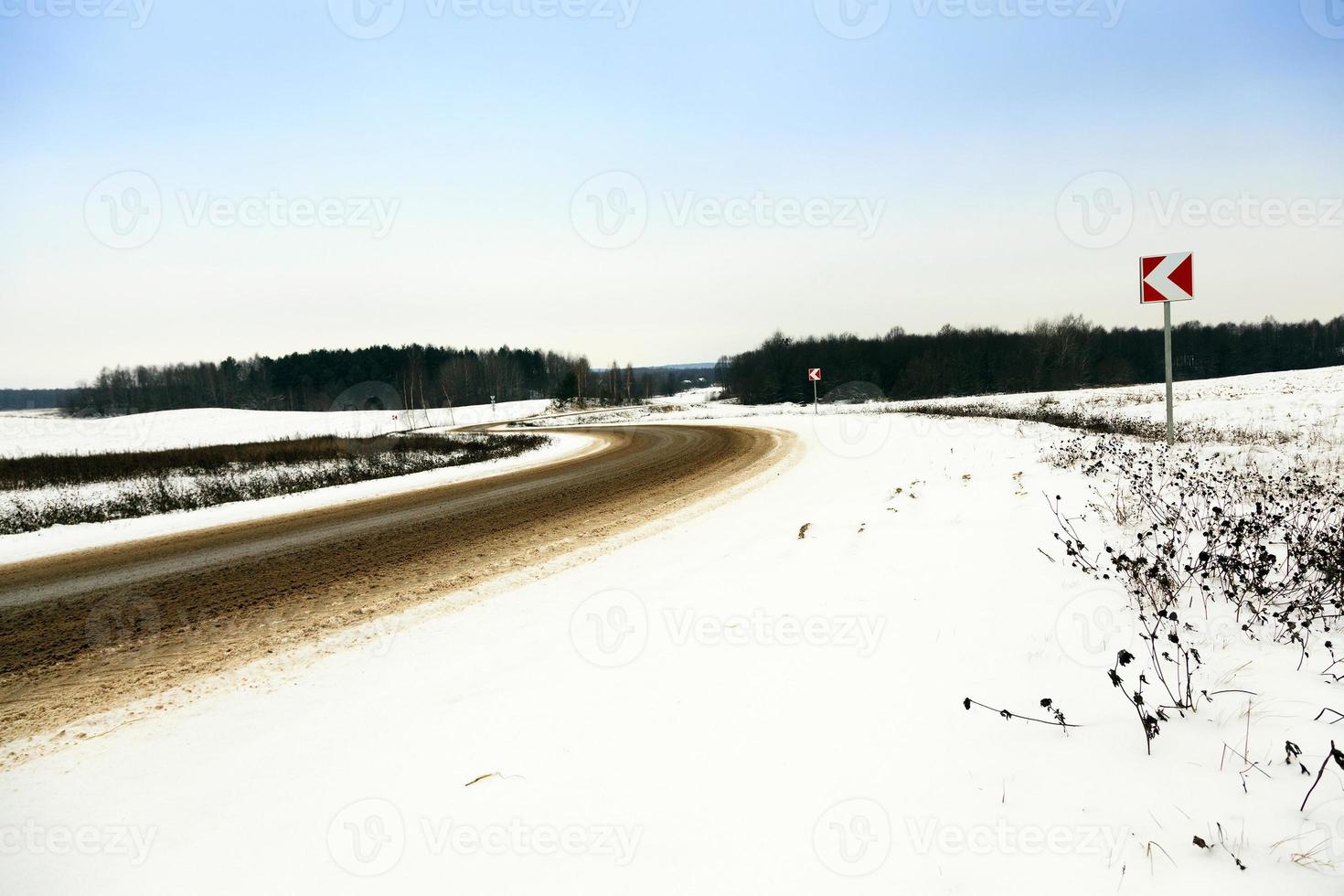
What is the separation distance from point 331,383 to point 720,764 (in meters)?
120

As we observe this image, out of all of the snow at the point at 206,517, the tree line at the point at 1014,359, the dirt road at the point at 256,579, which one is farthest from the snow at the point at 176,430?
the tree line at the point at 1014,359

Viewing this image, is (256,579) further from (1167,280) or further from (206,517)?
(1167,280)

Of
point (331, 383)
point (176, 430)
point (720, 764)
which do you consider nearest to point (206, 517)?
point (720, 764)

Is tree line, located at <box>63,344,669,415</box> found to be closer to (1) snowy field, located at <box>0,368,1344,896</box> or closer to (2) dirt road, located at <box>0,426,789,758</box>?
(2) dirt road, located at <box>0,426,789,758</box>

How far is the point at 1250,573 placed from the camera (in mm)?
4602

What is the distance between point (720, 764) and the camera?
3023 mm

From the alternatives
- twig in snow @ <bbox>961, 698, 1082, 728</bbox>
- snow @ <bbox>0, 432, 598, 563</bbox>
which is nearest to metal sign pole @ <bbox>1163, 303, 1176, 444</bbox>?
twig in snow @ <bbox>961, 698, 1082, 728</bbox>

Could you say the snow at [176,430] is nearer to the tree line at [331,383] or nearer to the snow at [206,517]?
the snow at [206,517]

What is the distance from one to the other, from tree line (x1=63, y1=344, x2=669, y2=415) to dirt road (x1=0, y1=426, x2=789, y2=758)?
75.8 meters

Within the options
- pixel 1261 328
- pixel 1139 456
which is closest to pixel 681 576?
pixel 1139 456

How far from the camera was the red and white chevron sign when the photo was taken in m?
9.24

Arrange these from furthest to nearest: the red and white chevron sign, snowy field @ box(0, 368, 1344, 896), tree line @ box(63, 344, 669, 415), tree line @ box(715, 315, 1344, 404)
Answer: tree line @ box(63, 344, 669, 415) < tree line @ box(715, 315, 1344, 404) < the red and white chevron sign < snowy field @ box(0, 368, 1344, 896)

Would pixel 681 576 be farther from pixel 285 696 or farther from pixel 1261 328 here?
pixel 1261 328

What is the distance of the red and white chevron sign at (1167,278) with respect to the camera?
9242mm
